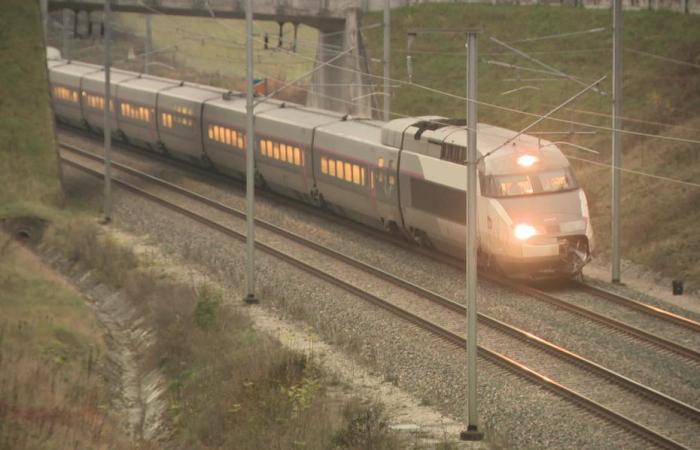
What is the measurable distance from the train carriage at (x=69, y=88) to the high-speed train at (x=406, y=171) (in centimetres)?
967

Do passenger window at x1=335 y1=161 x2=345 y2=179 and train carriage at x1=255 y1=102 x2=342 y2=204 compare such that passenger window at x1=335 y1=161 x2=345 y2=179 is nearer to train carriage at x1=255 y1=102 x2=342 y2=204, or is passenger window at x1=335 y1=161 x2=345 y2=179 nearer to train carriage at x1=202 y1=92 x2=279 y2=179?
train carriage at x1=255 y1=102 x2=342 y2=204

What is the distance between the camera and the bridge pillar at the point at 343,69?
61509 mm

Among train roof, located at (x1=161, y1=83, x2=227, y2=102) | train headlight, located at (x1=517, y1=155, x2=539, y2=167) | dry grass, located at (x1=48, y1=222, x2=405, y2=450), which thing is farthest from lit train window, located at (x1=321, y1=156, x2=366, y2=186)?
train roof, located at (x1=161, y1=83, x2=227, y2=102)

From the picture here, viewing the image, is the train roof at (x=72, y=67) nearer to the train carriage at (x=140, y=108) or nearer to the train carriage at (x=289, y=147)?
the train carriage at (x=140, y=108)

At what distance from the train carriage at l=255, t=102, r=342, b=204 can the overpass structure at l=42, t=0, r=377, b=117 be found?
10247 millimetres

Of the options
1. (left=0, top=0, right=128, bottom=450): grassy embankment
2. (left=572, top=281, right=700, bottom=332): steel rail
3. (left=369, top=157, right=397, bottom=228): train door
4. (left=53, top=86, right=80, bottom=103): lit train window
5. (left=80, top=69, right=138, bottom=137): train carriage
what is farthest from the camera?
(left=53, top=86, right=80, bottom=103): lit train window

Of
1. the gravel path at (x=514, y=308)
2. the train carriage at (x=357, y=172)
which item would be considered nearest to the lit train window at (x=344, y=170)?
the train carriage at (x=357, y=172)

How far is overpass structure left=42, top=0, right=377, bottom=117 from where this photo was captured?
58.1 metres

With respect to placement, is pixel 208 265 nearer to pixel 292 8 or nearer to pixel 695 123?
pixel 695 123

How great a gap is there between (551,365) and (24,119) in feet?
100

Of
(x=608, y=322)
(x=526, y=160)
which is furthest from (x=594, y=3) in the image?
(x=608, y=322)

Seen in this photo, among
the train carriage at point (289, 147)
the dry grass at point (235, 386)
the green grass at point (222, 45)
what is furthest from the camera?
the green grass at point (222, 45)

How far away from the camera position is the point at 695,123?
147 ft

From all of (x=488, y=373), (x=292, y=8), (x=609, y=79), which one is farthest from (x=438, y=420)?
(x=292, y=8)
